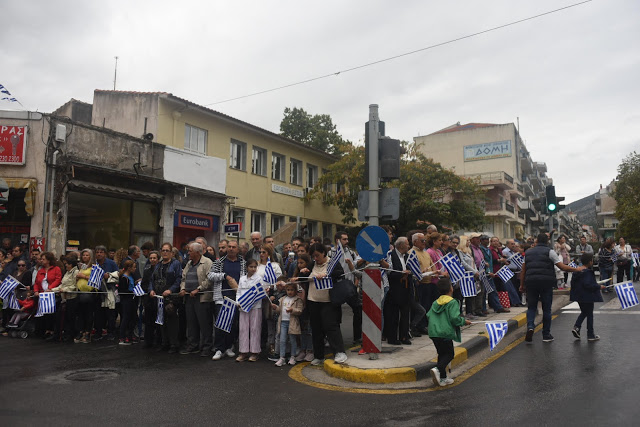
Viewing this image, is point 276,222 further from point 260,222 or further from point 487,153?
point 487,153

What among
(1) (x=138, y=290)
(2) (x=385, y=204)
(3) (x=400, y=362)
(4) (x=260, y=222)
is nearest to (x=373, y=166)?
(2) (x=385, y=204)

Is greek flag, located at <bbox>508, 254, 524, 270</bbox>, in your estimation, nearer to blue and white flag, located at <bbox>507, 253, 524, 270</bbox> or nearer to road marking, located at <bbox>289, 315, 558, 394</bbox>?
blue and white flag, located at <bbox>507, 253, 524, 270</bbox>

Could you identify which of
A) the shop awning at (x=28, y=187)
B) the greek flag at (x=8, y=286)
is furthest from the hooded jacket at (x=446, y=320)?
the shop awning at (x=28, y=187)

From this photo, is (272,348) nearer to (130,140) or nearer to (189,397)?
(189,397)

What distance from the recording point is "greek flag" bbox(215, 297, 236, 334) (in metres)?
8.46

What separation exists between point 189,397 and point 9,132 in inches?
504

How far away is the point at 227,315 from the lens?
8477 millimetres

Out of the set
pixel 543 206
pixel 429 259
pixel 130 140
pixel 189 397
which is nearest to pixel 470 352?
pixel 429 259

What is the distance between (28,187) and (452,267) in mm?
12284

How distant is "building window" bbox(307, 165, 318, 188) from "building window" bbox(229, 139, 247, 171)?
5.48 m

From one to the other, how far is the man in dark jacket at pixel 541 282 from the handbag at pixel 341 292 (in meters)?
3.50

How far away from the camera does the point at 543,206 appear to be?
53.2 ft

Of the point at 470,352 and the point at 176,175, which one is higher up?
the point at 176,175

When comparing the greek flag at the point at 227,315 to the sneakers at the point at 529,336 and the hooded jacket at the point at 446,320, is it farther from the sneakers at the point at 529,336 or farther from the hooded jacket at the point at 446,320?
the sneakers at the point at 529,336
